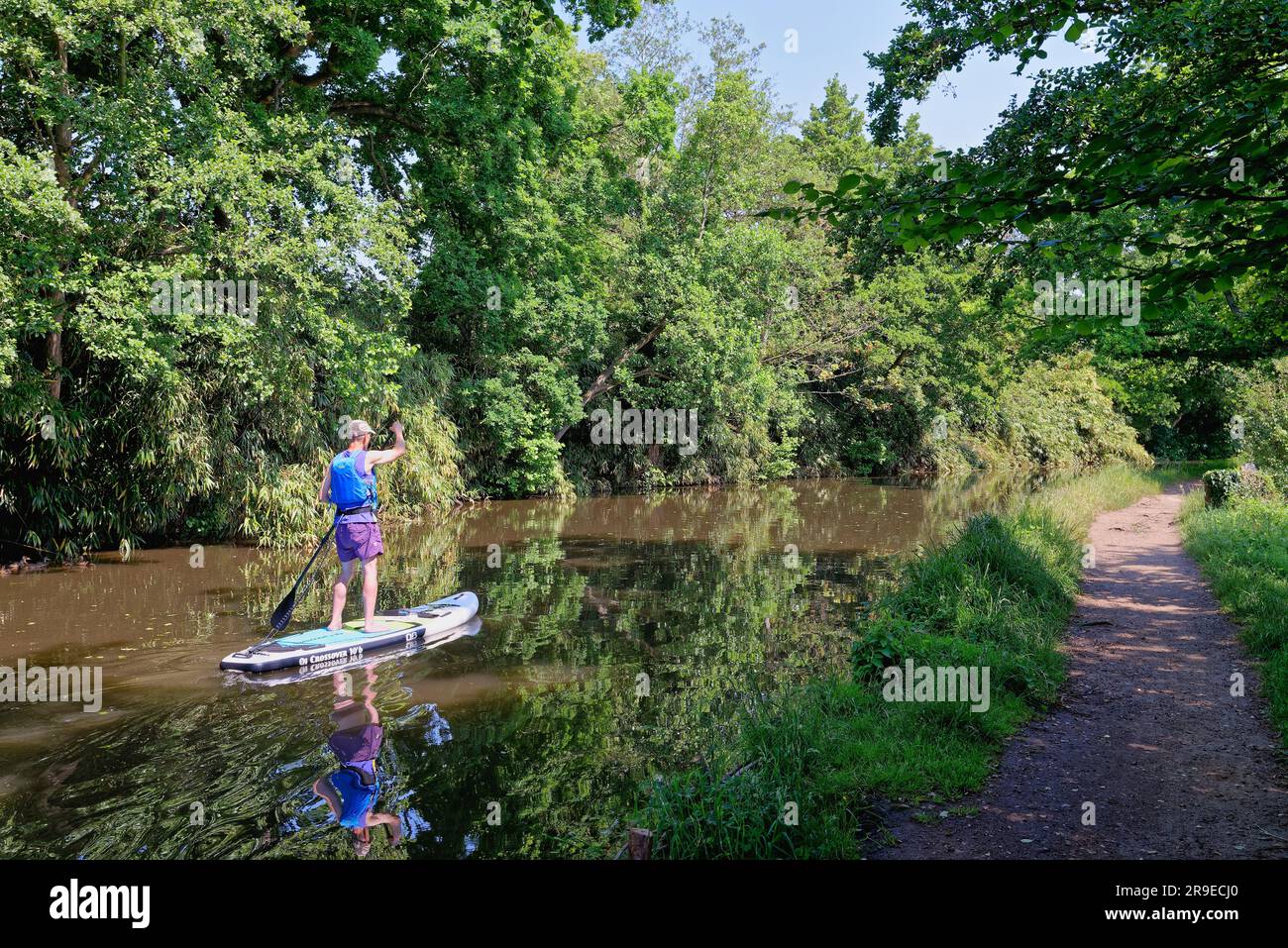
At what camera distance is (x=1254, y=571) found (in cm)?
993

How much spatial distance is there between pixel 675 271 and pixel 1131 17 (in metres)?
20.1

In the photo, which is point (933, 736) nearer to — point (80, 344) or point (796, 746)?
point (796, 746)

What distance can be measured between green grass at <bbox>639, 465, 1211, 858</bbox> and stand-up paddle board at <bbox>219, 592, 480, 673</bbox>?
13.9 ft

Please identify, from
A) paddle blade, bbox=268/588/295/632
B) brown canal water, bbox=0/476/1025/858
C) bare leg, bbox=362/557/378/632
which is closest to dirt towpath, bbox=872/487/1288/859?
brown canal water, bbox=0/476/1025/858

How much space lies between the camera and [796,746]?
17.0ft

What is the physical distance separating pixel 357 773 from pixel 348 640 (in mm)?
2942

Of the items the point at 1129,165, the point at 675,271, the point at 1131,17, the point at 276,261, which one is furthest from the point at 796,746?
the point at 675,271

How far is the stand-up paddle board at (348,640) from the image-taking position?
776 centimetres

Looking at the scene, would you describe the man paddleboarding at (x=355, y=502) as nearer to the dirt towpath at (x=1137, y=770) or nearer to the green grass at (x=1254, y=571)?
the dirt towpath at (x=1137, y=770)

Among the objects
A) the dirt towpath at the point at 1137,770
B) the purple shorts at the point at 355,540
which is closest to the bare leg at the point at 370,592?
the purple shorts at the point at 355,540

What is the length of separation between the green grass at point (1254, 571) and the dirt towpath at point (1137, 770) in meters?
0.20

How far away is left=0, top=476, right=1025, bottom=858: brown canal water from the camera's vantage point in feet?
16.2

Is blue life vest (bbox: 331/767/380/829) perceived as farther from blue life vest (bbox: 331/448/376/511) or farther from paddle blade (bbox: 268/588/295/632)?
blue life vest (bbox: 331/448/376/511)

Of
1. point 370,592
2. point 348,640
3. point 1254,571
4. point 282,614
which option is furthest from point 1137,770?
point 282,614
